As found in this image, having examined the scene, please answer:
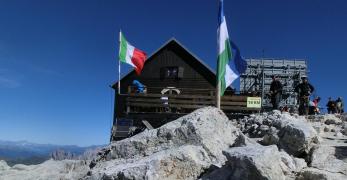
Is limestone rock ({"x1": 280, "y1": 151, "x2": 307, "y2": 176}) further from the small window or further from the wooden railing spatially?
the small window

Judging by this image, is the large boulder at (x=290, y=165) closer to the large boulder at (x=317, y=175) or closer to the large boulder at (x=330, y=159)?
the large boulder at (x=317, y=175)

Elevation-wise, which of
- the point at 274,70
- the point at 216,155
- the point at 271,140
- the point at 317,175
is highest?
the point at 274,70

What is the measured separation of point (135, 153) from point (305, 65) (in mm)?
45864

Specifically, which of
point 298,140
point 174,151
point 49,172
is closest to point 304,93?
point 298,140

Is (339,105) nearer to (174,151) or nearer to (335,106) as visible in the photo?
(335,106)

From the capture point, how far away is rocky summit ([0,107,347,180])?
314 inches

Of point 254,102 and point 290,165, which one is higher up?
point 254,102

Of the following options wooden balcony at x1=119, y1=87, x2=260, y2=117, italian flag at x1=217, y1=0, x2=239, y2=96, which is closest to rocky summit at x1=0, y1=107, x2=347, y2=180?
italian flag at x1=217, y1=0, x2=239, y2=96

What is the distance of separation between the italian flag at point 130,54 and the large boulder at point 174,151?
53.7 feet

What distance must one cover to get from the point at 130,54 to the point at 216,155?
18777mm

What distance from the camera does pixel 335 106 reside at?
28.9 meters

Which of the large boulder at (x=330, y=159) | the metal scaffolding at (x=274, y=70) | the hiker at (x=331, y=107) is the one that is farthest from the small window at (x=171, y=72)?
the large boulder at (x=330, y=159)

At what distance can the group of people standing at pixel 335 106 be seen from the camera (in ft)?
93.8

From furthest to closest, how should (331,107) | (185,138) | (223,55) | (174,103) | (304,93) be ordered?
(331,107) → (174,103) → (304,93) → (223,55) → (185,138)
